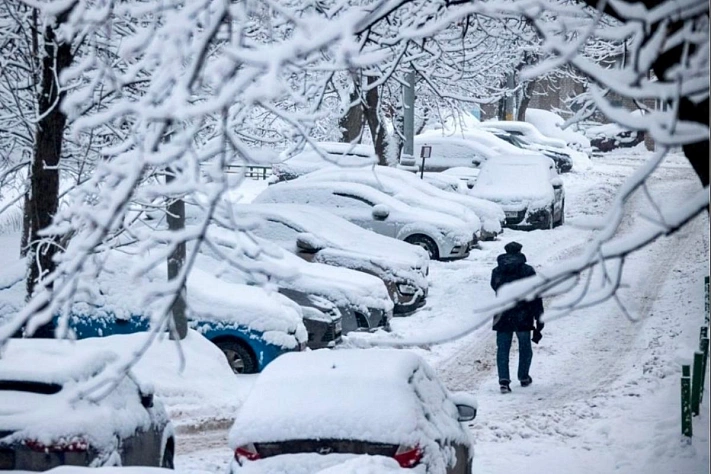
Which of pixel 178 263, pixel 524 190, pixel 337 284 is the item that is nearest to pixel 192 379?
pixel 178 263

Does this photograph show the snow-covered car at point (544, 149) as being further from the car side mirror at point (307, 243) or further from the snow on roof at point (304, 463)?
the snow on roof at point (304, 463)

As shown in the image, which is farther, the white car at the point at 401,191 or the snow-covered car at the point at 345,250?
the white car at the point at 401,191

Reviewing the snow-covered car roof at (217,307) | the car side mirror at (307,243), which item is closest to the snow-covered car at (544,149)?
the car side mirror at (307,243)

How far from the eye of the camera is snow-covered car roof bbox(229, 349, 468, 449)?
21.4 ft

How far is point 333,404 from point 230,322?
5.94 meters

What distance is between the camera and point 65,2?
5.66 m

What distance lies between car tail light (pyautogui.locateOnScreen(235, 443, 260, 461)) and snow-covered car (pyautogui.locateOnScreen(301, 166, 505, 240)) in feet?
45.2

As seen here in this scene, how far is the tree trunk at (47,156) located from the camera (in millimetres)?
9359

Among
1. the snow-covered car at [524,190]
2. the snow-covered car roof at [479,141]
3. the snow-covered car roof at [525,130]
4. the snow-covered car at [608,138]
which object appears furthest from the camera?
the snow-covered car at [608,138]

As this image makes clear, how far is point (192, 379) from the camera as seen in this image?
11531mm

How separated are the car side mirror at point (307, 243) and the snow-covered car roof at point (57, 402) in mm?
8285

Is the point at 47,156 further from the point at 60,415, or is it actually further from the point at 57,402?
the point at 60,415

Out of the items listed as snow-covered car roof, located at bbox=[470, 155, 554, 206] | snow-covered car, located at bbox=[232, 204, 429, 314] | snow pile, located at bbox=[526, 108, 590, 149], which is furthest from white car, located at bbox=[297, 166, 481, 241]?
snow pile, located at bbox=[526, 108, 590, 149]

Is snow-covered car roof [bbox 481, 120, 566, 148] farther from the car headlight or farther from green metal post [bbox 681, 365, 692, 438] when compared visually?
green metal post [bbox 681, 365, 692, 438]
